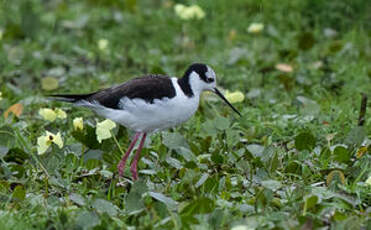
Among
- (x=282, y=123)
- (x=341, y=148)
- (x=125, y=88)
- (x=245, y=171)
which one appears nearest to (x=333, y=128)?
(x=282, y=123)

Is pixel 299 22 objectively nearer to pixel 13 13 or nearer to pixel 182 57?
pixel 182 57

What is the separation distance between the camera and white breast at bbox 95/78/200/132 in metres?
4.26

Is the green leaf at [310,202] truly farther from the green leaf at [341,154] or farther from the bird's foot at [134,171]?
the bird's foot at [134,171]

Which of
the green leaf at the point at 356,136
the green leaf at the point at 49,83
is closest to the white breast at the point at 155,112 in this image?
the green leaf at the point at 356,136

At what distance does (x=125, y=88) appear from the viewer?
4.39 metres

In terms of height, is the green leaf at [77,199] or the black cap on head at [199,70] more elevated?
the black cap on head at [199,70]

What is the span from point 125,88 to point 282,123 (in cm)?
139

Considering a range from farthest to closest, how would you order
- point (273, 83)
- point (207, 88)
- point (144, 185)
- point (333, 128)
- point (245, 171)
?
point (273, 83)
point (333, 128)
point (207, 88)
point (245, 171)
point (144, 185)

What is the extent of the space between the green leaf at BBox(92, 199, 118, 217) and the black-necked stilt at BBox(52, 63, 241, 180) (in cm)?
69

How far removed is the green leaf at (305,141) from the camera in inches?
177

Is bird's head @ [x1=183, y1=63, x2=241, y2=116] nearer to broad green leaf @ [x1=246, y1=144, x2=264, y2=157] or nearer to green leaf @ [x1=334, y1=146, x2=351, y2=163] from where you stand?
broad green leaf @ [x1=246, y1=144, x2=264, y2=157]

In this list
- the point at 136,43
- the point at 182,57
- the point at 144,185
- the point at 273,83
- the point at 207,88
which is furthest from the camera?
the point at 136,43

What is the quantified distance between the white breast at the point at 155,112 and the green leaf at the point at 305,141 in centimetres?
70

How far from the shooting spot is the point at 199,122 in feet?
17.5
